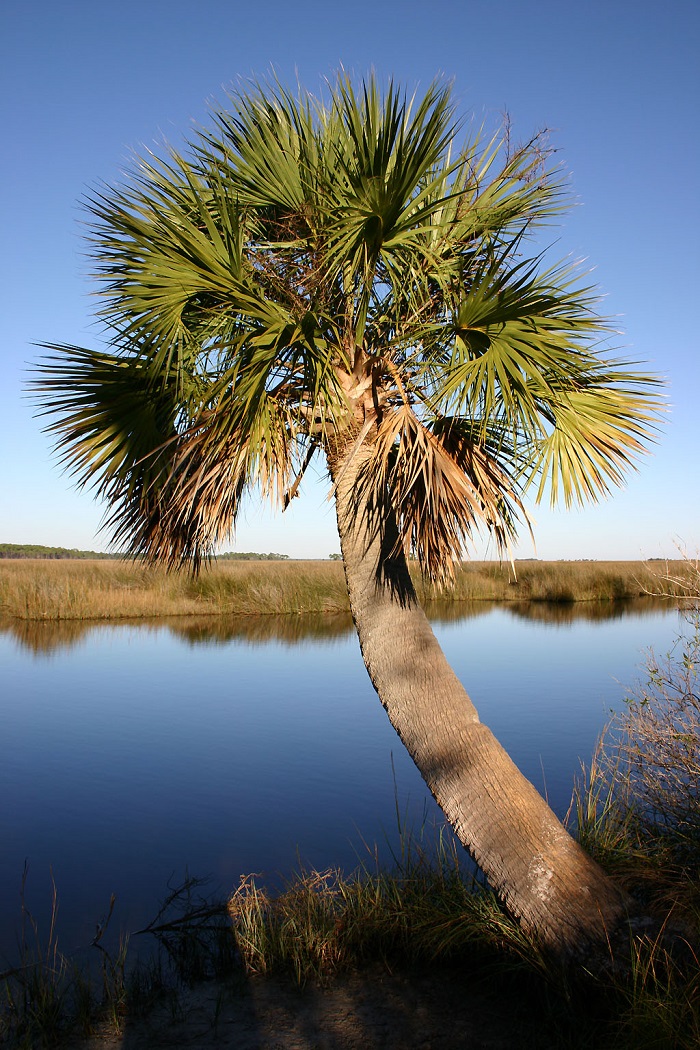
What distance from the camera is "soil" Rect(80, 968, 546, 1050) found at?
3762 mm

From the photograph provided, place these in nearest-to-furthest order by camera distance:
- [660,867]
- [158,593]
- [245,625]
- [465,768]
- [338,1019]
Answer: [338,1019], [465,768], [660,867], [245,625], [158,593]

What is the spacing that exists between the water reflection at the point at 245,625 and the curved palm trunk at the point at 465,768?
15069mm

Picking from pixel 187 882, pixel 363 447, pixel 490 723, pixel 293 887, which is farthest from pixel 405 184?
pixel 490 723

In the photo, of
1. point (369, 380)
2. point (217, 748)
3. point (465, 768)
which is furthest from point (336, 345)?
point (217, 748)

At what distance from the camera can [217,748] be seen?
10531mm

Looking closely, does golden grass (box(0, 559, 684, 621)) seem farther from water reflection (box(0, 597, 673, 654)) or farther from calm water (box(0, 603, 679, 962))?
calm water (box(0, 603, 679, 962))

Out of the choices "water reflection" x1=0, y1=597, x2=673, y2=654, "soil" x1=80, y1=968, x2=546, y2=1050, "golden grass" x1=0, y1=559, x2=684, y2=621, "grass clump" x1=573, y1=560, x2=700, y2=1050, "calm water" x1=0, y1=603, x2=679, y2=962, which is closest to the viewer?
"grass clump" x1=573, y1=560, x2=700, y2=1050

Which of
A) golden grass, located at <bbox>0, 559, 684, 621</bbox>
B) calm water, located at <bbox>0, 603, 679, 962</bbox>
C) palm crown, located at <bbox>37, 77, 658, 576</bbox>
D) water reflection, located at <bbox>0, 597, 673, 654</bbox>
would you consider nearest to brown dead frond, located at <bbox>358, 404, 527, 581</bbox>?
palm crown, located at <bbox>37, 77, 658, 576</bbox>

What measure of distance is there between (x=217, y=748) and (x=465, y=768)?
709 centimetres

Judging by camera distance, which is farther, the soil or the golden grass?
the golden grass

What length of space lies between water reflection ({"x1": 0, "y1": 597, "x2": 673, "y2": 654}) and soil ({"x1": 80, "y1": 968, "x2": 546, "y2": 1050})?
15046mm

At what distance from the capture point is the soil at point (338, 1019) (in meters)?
3.76

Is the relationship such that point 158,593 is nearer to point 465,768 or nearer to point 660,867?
point 660,867

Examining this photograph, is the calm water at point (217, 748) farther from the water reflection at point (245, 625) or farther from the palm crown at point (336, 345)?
the palm crown at point (336, 345)
